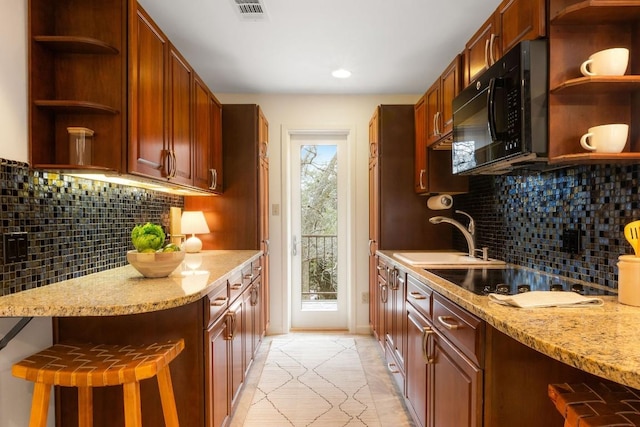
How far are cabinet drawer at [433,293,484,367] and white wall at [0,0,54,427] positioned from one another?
1653mm

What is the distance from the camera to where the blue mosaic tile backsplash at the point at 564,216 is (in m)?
1.44

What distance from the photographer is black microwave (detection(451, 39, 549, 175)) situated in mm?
1375

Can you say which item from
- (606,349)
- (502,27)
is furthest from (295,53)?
(606,349)

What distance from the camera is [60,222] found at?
5.33ft

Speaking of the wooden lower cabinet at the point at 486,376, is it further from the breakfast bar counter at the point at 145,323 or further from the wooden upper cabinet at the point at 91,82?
the wooden upper cabinet at the point at 91,82

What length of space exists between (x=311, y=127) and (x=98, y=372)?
297 cm

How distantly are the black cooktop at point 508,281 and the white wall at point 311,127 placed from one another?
5.67 ft

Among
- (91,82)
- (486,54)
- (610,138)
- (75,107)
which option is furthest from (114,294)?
(486,54)

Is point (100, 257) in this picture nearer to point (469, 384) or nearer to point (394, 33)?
point (469, 384)

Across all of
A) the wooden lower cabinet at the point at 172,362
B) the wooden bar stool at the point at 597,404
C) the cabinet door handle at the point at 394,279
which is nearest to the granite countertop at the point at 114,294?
the wooden lower cabinet at the point at 172,362

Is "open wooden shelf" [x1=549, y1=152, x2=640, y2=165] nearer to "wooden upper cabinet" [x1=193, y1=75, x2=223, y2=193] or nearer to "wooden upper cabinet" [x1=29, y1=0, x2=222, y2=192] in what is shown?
"wooden upper cabinet" [x1=29, y1=0, x2=222, y2=192]

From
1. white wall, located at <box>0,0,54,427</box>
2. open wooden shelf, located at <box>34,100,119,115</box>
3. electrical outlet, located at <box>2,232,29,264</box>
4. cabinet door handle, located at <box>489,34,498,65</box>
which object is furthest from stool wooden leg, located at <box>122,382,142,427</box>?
cabinet door handle, located at <box>489,34,498,65</box>

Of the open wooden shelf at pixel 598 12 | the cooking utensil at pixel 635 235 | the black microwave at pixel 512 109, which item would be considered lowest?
the cooking utensil at pixel 635 235

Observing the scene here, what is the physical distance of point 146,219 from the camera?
2.46m
